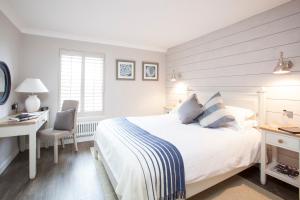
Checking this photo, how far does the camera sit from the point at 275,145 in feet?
6.78

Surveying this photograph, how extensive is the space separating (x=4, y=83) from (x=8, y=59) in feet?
1.41

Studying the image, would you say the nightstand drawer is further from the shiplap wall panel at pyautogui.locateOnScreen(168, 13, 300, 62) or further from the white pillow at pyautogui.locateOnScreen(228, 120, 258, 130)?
the shiplap wall panel at pyautogui.locateOnScreen(168, 13, 300, 62)

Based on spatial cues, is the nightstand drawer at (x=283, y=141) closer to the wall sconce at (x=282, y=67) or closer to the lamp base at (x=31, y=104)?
the wall sconce at (x=282, y=67)

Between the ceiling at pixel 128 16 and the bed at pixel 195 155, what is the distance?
1.46 metres

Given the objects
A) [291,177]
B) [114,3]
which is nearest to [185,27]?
[114,3]

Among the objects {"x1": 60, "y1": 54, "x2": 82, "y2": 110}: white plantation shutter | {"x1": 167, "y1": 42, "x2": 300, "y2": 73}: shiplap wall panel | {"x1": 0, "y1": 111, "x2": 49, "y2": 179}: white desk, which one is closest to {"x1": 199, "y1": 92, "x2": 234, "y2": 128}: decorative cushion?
{"x1": 167, "y1": 42, "x2": 300, "y2": 73}: shiplap wall panel

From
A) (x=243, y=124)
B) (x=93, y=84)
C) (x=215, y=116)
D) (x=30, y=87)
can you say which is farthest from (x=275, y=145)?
(x=30, y=87)

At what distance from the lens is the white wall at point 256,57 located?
2.25m

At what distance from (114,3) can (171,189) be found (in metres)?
2.44

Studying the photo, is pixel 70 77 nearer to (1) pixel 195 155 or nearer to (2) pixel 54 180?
(2) pixel 54 180

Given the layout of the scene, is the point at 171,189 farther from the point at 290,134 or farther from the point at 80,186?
the point at 290,134

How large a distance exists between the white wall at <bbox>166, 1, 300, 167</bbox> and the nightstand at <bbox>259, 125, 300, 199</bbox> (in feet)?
1.32

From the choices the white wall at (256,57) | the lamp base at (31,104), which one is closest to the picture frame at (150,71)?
the white wall at (256,57)

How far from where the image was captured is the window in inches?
148
